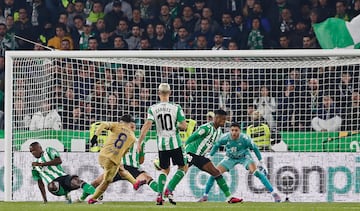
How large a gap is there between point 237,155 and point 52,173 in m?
2.96

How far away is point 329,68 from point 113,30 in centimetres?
494

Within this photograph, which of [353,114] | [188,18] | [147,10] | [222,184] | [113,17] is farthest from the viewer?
[147,10]

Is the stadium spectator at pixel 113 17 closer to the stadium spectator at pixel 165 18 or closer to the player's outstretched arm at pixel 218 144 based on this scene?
the stadium spectator at pixel 165 18

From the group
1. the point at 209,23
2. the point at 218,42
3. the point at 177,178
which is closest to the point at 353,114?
the point at 218,42

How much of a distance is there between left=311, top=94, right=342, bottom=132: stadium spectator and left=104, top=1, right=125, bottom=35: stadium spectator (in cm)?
506

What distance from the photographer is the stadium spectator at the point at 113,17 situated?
22938 mm

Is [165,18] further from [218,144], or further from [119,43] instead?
[218,144]

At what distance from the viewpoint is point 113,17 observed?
23047mm

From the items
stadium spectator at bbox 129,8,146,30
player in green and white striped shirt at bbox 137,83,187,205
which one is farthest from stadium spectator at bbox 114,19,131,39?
player in green and white striped shirt at bbox 137,83,187,205

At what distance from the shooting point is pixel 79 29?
909 inches

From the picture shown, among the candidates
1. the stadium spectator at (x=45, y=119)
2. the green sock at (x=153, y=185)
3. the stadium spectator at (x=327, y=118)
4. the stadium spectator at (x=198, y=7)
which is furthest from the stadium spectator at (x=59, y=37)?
the stadium spectator at (x=327, y=118)

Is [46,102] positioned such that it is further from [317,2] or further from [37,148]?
[317,2]

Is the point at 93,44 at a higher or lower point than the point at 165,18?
lower

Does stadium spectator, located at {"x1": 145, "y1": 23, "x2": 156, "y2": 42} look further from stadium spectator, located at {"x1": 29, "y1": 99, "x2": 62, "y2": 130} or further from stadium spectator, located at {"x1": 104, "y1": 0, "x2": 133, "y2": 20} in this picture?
stadium spectator, located at {"x1": 29, "y1": 99, "x2": 62, "y2": 130}
